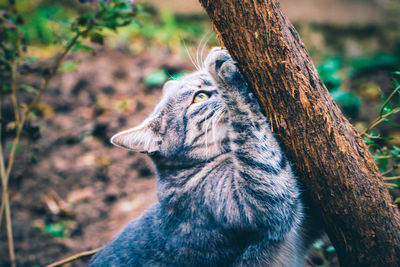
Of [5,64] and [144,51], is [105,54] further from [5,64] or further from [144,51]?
[5,64]

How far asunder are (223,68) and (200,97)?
352 millimetres

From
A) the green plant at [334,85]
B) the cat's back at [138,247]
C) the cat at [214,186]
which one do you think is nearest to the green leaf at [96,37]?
the cat at [214,186]

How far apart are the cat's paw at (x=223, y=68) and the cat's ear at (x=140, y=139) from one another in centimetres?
55

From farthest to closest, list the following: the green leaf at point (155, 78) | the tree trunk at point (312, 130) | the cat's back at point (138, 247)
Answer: the green leaf at point (155, 78) → the cat's back at point (138, 247) → the tree trunk at point (312, 130)

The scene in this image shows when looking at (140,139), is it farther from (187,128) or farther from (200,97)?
(200,97)

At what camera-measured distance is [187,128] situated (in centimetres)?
171

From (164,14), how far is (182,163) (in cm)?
409

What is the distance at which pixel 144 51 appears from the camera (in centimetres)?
484

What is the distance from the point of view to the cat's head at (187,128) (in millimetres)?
1622

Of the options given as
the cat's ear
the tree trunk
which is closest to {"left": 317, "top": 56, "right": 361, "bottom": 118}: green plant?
the tree trunk

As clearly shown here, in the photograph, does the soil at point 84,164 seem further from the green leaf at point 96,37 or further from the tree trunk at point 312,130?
the tree trunk at point 312,130

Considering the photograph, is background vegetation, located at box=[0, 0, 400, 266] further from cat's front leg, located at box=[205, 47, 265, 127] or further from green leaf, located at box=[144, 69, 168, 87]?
cat's front leg, located at box=[205, 47, 265, 127]

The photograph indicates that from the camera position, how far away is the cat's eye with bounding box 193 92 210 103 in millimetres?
1711

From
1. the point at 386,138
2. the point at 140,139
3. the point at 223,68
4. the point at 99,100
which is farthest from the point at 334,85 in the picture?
the point at 99,100
